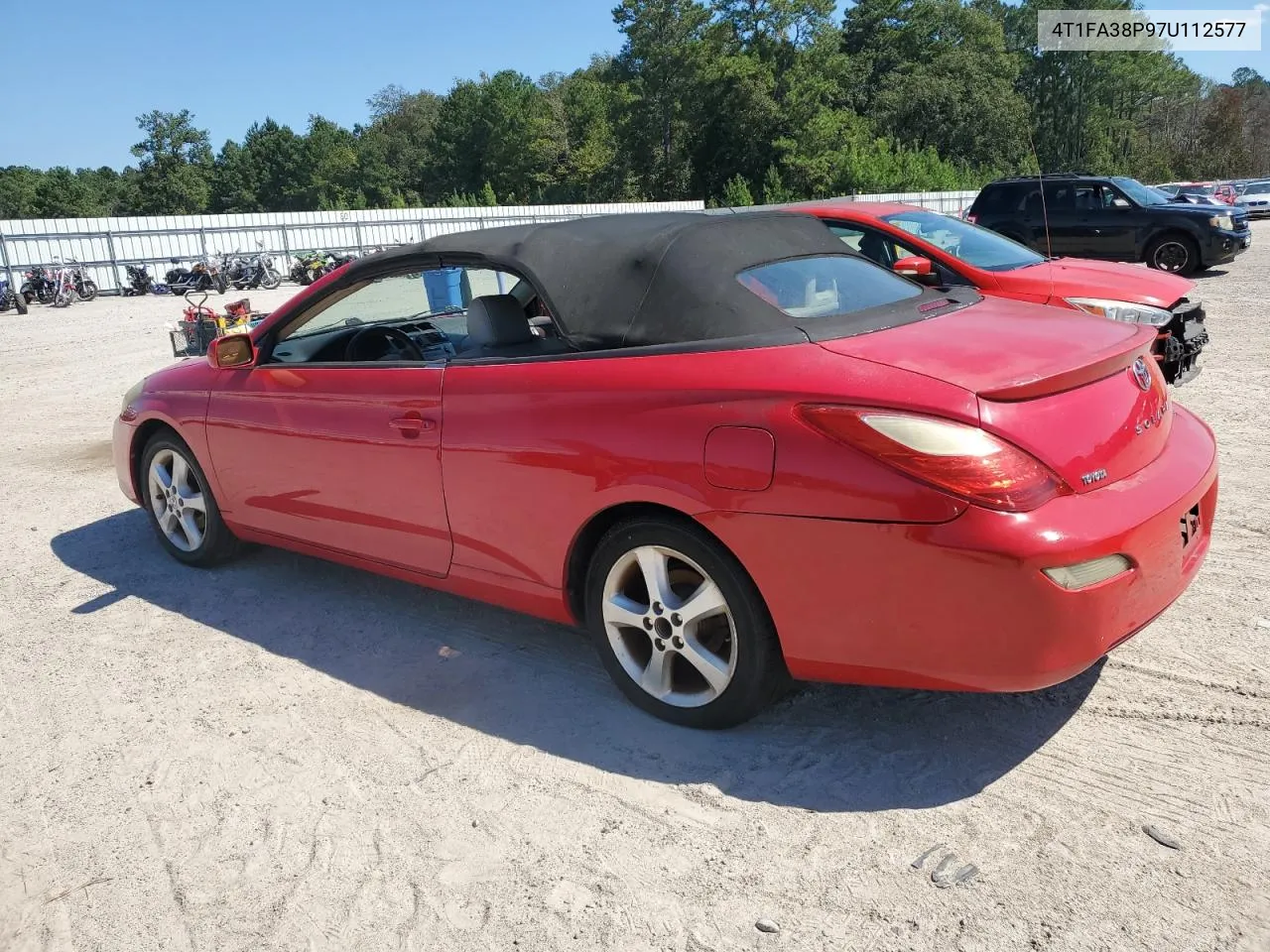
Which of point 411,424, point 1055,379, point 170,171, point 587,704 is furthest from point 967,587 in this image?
point 170,171

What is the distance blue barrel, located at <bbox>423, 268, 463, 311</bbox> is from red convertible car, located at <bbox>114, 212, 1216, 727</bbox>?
0.08 meters

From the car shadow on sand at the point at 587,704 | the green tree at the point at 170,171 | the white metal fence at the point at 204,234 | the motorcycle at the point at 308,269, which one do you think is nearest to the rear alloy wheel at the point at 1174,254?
the car shadow on sand at the point at 587,704

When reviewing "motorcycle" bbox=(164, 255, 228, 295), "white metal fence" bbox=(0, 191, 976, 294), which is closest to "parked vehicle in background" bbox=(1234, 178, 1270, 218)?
"white metal fence" bbox=(0, 191, 976, 294)

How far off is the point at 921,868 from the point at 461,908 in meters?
1.15

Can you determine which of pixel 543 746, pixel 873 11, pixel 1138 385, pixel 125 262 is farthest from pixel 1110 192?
pixel 873 11

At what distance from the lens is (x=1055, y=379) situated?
2.68 meters

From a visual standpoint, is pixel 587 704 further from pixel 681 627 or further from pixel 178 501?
pixel 178 501

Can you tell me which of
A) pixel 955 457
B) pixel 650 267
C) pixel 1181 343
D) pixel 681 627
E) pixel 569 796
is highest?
pixel 650 267

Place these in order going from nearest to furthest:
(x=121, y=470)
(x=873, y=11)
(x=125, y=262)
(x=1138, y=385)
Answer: (x=1138, y=385) → (x=121, y=470) → (x=125, y=262) → (x=873, y=11)

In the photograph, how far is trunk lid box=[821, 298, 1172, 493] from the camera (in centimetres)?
257

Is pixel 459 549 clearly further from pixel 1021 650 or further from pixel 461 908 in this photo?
pixel 1021 650

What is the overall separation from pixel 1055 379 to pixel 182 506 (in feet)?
13.6

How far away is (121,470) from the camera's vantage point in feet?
17.2

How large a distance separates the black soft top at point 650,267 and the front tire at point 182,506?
1.83 metres
